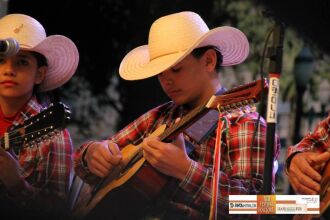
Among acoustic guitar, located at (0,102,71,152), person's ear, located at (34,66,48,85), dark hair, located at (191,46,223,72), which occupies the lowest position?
acoustic guitar, located at (0,102,71,152)

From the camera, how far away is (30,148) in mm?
2947

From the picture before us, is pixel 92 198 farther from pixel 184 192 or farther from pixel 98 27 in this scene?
pixel 98 27

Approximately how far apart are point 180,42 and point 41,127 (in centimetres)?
62

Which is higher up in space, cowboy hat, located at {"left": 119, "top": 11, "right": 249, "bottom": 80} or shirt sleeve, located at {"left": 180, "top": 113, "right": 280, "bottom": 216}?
cowboy hat, located at {"left": 119, "top": 11, "right": 249, "bottom": 80}

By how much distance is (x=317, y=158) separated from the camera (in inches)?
97.6

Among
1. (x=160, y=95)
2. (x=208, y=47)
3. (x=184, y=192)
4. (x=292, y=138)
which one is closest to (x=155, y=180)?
(x=184, y=192)

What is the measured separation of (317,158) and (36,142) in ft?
3.52

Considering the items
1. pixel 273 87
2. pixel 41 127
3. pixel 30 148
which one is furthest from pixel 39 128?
pixel 273 87

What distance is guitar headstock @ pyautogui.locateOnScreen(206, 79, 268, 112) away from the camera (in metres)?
2.34

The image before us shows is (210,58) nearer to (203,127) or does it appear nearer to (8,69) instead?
(203,127)

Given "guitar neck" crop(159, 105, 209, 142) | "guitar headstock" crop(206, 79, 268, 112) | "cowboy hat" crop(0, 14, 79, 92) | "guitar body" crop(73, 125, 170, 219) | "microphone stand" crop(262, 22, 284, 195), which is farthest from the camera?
"cowboy hat" crop(0, 14, 79, 92)

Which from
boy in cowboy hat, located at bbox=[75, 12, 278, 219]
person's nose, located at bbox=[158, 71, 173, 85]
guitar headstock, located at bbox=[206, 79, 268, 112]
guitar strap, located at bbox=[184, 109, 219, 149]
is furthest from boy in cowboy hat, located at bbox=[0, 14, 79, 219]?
guitar headstock, located at bbox=[206, 79, 268, 112]

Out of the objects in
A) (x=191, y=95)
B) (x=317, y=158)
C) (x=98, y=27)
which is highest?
(x=98, y=27)

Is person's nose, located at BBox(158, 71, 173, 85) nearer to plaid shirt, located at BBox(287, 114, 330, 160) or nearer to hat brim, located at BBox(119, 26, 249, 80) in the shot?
hat brim, located at BBox(119, 26, 249, 80)
